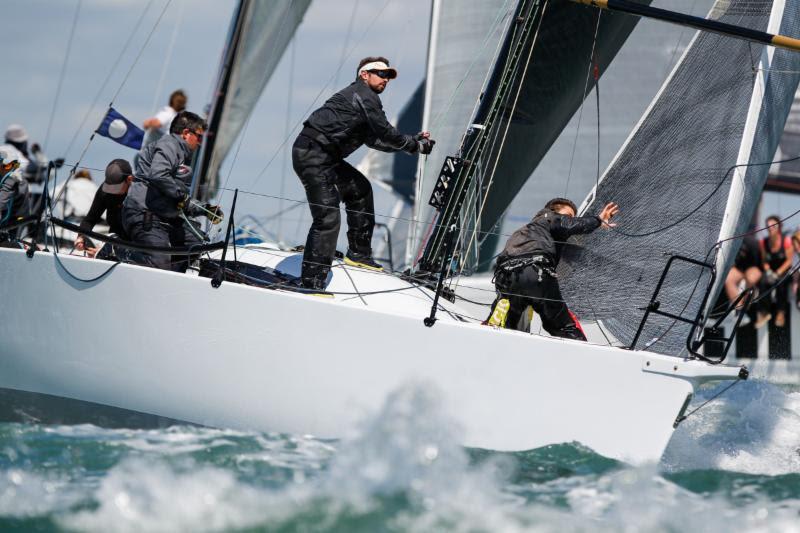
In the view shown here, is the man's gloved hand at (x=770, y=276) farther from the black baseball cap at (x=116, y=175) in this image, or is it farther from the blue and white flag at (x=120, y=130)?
the black baseball cap at (x=116, y=175)

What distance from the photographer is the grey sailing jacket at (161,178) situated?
17.9 feet

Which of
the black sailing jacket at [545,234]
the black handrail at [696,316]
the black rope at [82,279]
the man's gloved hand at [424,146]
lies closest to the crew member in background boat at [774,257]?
the black handrail at [696,316]

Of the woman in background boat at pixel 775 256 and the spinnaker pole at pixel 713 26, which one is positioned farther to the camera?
the woman in background boat at pixel 775 256

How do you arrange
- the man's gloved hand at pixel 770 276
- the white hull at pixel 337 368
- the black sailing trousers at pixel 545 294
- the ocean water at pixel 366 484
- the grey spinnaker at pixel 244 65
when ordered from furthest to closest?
the man's gloved hand at pixel 770 276, the grey spinnaker at pixel 244 65, the black sailing trousers at pixel 545 294, the white hull at pixel 337 368, the ocean water at pixel 366 484

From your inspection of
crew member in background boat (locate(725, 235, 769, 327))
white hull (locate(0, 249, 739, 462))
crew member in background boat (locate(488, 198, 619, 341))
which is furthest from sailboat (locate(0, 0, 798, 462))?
crew member in background boat (locate(725, 235, 769, 327))

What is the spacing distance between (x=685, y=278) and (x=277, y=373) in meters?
2.22

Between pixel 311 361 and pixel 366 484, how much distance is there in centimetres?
93

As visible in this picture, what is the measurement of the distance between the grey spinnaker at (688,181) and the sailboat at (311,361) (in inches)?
5.4

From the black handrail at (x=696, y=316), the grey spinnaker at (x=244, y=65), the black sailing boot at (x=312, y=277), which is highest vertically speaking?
the grey spinnaker at (x=244, y=65)

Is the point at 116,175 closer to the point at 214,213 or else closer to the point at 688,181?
the point at 214,213

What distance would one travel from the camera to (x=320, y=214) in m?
5.32

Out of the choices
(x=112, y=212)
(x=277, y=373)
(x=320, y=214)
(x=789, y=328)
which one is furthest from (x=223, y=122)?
(x=789, y=328)

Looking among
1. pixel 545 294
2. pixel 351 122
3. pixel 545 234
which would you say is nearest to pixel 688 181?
pixel 545 234

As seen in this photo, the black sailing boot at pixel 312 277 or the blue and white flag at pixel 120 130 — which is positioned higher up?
the blue and white flag at pixel 120 130
